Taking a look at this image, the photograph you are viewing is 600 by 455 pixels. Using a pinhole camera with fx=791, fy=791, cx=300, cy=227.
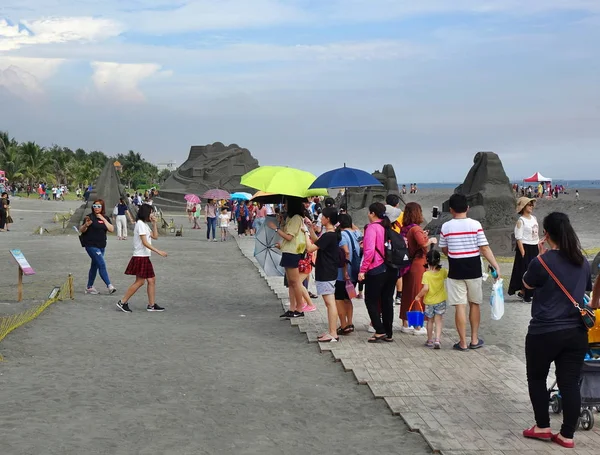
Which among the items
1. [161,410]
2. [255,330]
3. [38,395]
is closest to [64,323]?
[255,330]

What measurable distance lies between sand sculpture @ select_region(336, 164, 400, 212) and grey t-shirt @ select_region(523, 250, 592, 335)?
1301 inches

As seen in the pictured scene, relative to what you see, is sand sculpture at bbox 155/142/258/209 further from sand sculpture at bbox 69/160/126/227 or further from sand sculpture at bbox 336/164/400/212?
sand sculpture at bbox 69/160/126/227

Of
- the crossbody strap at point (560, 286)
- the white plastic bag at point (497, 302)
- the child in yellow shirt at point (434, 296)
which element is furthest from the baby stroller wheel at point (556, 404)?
the child in yellow shirt at point (434, 296)

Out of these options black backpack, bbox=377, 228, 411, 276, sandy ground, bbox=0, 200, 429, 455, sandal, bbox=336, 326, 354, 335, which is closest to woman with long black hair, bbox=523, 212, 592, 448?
sandy ground, bbox=0, 200, 429, 455

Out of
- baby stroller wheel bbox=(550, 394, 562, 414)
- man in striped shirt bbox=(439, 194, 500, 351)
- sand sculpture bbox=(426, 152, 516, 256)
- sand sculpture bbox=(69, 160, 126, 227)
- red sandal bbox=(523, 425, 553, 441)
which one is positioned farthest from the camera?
sand sculpture bbox=(69, 160, 126, 227)

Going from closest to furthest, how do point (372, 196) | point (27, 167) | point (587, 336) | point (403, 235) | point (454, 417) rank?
point (587, 336), point (454, 417), point (403, 235), point (372, 196), point (27, 167)

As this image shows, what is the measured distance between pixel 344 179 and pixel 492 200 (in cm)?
1352

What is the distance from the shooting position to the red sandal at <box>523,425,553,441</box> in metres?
5.65

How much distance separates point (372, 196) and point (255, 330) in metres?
29.6

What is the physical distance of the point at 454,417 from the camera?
6.28 m

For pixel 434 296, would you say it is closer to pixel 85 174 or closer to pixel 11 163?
pixel 11 163

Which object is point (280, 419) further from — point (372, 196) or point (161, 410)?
point (372, 196)

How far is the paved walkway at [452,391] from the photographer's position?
5.67 meters

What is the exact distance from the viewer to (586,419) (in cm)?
602
